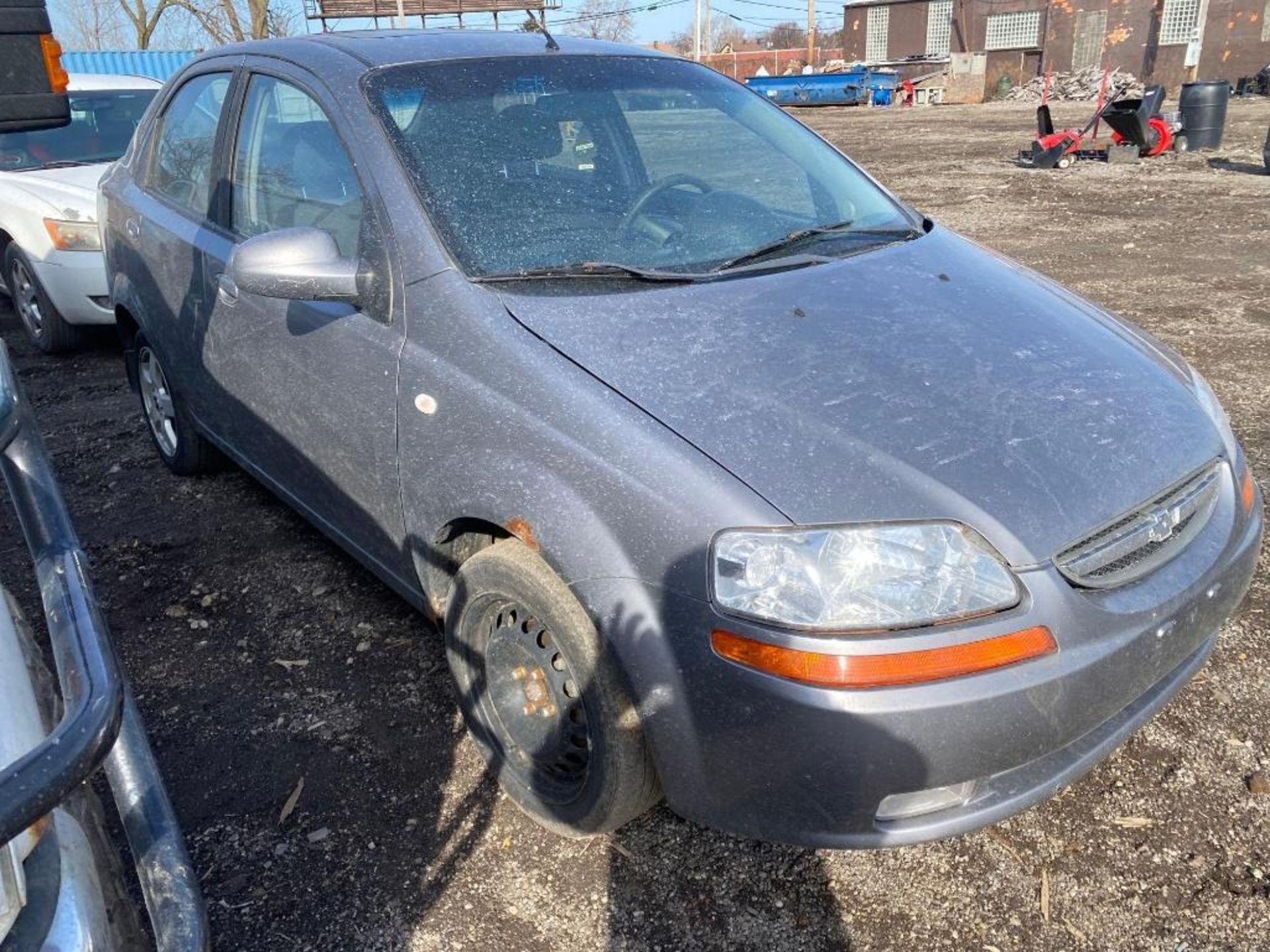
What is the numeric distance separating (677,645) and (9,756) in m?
1.10

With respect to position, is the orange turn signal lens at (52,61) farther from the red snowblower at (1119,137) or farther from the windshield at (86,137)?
the red snowblower at (1119,137)

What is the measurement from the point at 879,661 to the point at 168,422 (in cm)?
367

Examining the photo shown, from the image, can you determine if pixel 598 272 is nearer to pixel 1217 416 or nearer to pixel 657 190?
pixel 657 190

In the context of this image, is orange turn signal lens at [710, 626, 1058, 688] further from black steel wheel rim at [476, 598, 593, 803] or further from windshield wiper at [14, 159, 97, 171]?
windshield wiper at [14, 159, 97, 171]

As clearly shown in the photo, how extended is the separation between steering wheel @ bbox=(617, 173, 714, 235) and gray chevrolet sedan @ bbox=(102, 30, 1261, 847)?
0.07 ft

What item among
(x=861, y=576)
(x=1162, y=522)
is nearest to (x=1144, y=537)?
(x=1162, y=522)

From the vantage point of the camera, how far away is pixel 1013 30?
38.8 meters

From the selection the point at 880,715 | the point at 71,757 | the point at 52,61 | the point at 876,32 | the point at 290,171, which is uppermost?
the point at 876,32

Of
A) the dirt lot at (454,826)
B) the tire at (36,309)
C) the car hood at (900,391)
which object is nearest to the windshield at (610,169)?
the car hood at (900,391)

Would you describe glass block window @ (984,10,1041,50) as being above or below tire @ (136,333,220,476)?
above

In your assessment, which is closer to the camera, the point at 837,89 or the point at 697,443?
the point at 697,443

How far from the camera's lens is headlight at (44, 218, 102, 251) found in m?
5.64

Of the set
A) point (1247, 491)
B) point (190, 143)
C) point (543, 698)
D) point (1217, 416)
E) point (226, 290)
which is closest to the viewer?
point (543, 698)

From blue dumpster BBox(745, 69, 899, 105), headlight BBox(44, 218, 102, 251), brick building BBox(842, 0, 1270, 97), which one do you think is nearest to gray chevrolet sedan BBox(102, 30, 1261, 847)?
headlight BBox(44, 218, 102, 251)
